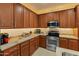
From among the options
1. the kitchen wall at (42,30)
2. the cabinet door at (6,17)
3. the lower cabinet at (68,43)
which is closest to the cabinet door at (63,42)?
the lower cabinet at (68,43)

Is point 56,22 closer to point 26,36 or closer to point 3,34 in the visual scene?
point 26,36

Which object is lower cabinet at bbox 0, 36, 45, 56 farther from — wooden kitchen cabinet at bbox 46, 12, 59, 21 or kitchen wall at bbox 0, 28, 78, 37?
wooden kitchen cabinet at bbox 46, 12, 59, 21

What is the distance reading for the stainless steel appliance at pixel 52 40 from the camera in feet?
4.70

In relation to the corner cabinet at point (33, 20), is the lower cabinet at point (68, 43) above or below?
below

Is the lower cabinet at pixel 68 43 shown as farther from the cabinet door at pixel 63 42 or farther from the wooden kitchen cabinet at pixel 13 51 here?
the wooden kitchen cabinet at pixel 13 51

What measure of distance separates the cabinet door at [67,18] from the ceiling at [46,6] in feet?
0.24

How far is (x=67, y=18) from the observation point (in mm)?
1366

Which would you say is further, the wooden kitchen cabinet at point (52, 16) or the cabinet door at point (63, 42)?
the cabinet door at point (63, 42)

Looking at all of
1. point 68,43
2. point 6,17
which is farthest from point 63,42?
point 6,17

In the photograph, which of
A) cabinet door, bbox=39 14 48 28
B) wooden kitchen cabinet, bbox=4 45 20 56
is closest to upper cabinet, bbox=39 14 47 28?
cabinet door, bbox=39 14 48 28

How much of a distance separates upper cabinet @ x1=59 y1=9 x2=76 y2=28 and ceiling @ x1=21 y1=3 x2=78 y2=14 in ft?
0.23

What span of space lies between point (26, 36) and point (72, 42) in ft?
1.87

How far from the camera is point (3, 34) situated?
1281mm

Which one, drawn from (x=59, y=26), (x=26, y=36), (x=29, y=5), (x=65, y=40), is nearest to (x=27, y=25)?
(x=26, y=36)
